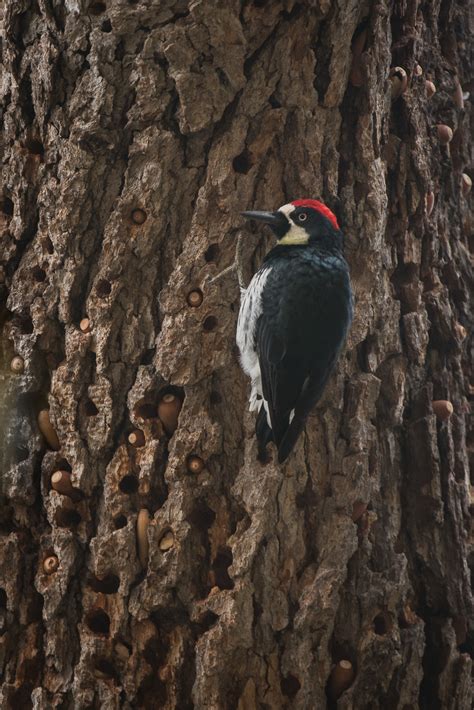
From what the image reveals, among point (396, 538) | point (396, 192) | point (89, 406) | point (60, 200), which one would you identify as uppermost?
point (396, 192)

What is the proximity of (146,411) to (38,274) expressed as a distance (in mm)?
622

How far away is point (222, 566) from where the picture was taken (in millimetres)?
2490

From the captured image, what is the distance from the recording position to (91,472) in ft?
8.30

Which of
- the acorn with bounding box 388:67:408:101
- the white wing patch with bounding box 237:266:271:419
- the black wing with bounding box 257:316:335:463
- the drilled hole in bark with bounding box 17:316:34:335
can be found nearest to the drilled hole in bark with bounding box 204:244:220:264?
the white wing patch with bounding box 237:266:271:419

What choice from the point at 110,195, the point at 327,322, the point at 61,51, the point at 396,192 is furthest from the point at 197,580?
the point at 61,51

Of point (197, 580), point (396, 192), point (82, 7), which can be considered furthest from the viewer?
point (396, 192)

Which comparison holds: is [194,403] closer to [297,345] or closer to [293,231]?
[297,345]

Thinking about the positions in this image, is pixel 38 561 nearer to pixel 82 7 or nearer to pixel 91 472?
pixel 91 472

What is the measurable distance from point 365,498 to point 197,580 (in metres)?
0.60

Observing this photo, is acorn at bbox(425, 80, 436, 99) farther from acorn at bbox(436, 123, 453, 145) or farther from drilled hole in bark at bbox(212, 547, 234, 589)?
drilled hole in bark at bbox(212, 547, 234, 589)

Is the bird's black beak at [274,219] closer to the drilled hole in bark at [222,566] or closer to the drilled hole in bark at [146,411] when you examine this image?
the drilled hole in bark at [146,411]

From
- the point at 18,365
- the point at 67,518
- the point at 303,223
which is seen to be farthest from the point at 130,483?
the point at 303,223

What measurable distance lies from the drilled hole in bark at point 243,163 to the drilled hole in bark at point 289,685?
1622 millimetres

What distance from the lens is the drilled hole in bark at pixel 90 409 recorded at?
2562 millimetres
